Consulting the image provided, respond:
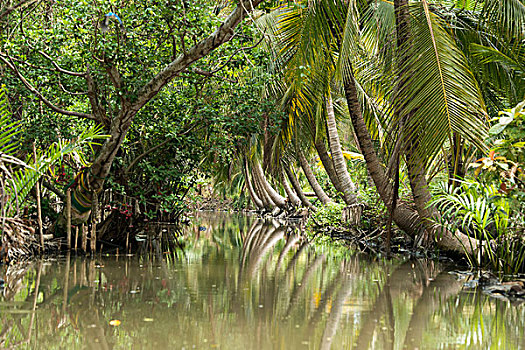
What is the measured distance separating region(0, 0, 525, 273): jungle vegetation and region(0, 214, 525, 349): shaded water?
3.98 feet

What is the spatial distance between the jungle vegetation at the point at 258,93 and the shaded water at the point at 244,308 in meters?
1.21

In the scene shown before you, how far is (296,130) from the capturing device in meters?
13.7

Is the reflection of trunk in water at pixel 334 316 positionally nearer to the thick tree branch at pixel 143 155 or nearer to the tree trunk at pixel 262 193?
the thick tree branch at pixel 143 155

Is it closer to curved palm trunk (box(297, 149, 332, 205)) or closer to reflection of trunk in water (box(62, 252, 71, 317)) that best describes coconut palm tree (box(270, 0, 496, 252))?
reflection of trunk in water (box(62, 252, 71, 317))

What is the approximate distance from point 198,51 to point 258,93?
366cm

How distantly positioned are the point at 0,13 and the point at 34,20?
4.37 ft

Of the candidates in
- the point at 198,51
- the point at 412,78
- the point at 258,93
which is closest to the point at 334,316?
the point at 412,78

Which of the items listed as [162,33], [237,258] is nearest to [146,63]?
[162,33]

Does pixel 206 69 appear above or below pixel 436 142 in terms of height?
above

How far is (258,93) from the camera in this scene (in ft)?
37.3

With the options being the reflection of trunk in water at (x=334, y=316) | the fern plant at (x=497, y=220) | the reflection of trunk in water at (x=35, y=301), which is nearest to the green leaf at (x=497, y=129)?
the fern plant at (x=497, y=220)

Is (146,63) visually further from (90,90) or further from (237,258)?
(237,258)

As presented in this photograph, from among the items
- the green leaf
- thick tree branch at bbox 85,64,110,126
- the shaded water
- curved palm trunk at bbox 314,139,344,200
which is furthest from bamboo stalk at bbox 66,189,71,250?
curved palm trunk at bbox 314,139,344,200

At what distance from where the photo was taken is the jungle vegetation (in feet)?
22.5
